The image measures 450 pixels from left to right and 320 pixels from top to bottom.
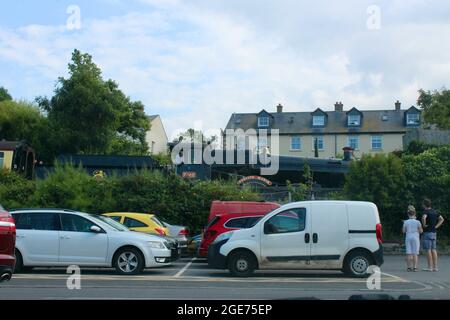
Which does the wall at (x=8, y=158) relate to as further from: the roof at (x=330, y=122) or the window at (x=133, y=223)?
the roof at (x=330, y=122)

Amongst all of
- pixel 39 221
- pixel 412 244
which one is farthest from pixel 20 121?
pixel 412 244

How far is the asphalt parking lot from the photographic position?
1112 centimetres

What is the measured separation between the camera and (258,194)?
26219 millimetres

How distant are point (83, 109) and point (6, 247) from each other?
3424 cm

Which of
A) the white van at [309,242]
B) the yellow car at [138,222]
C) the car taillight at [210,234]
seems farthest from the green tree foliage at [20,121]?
the white van at [309,242]

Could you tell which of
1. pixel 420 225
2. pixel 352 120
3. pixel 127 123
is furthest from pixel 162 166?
pixel 352 120

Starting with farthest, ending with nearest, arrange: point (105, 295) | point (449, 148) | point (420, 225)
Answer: point (449, 148) < point (420, 225) < point (105, 295)

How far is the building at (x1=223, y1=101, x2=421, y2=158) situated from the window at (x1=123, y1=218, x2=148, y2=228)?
50.4 metres

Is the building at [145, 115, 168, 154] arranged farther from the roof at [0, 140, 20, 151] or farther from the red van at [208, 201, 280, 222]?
the red van at [208, 201, 280, 222]

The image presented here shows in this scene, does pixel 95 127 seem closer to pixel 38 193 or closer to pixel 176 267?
pixel 38 193

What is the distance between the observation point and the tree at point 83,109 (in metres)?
40.8
